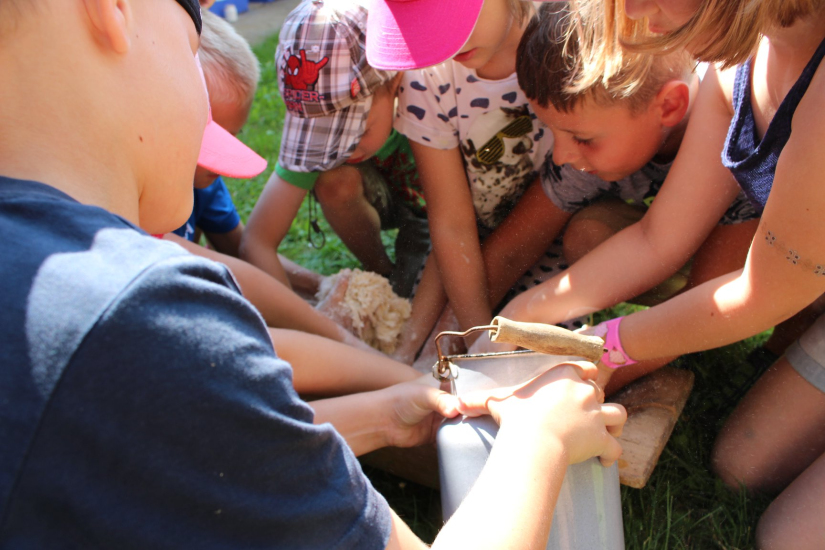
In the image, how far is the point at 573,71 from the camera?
1551 mm

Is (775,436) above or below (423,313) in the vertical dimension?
above

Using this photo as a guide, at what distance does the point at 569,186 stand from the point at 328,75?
0.76m

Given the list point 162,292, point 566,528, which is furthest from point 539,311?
point 162,292

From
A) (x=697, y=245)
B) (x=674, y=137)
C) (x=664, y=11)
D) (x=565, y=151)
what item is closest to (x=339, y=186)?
(x=565, y=151)

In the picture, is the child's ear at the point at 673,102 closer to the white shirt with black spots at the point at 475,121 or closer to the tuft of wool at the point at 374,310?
the white shirt with black spots at the point at 475,121

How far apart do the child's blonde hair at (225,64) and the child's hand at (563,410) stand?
4.58 ft

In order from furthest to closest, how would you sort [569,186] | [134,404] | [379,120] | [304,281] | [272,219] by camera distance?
[304,281], [272,219], [379,120], [569,186], [134,404]

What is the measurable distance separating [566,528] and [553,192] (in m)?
1.16

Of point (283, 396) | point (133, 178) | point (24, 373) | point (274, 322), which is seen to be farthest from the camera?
point (274, 322)

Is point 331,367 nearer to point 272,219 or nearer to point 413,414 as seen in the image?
point 413,414

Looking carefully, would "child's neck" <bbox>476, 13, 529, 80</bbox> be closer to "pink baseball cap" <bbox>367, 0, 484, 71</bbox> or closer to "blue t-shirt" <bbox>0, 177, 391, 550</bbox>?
"pink baseball cap" <bbox>367, 0, 484, 71</bbox>

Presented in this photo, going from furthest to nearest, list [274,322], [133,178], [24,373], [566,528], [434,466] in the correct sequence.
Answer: [274,322] < [434,466] < [566,528] < [133,178] < [24,373]

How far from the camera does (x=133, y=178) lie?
2.58 feet

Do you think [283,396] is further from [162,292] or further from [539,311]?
[539,311]
